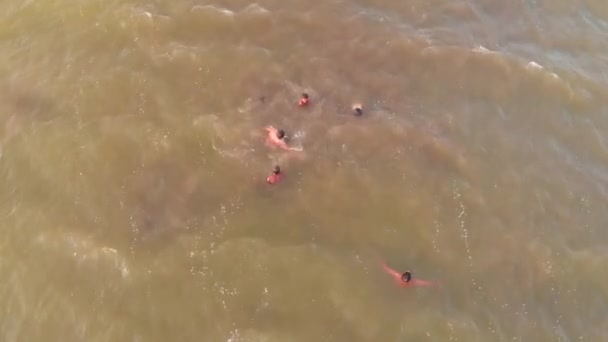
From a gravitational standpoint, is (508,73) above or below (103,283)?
above

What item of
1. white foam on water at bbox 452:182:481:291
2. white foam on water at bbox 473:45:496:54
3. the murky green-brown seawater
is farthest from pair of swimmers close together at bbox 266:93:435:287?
white foam on water at bbox 473:45:496:54

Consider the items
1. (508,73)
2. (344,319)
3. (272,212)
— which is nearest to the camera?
(344,319)

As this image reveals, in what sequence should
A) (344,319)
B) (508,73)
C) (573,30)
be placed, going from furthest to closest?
(573,30) → (508,73) → (344,319)

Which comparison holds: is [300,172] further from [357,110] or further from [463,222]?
[463,222]

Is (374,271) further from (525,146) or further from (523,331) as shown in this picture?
(525,146)

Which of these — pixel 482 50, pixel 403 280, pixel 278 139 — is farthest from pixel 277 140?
pixel 482 50

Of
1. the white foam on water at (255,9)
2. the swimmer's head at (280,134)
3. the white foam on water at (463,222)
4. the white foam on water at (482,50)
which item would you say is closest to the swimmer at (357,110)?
the swimmer's head at (280,134)

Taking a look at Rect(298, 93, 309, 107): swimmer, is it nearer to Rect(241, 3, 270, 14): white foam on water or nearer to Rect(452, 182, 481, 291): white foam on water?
Rect(241, 3, 270, 14): white foam on water

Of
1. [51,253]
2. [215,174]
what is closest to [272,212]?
[215,174]

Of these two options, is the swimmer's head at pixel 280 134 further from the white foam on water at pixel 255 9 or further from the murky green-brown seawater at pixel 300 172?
the white foam on water at pixel 255 9
